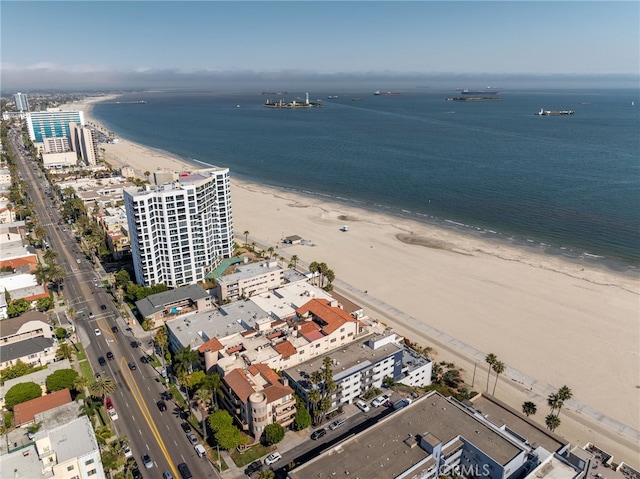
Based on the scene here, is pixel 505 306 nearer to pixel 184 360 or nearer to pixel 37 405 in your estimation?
pixel 184 360

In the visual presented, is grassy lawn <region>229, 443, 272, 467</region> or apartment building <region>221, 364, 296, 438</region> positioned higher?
apartment building <region>221, 364, 296, 438</region>

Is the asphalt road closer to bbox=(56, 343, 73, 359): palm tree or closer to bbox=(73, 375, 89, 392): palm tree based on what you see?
bbox=(56, 343, 73, 359): palm tree

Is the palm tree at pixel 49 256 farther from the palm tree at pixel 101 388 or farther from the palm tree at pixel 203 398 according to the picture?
the palm tree at pixel 203 398

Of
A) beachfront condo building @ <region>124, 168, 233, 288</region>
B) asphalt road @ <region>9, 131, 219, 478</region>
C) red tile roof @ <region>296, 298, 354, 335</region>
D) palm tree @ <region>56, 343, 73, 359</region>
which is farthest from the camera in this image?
beachfront condo building @ <region>124, 168, 233, 288</region>

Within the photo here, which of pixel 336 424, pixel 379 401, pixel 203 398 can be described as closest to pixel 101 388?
pixel 203 398

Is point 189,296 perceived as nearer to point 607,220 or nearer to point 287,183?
point 287,183

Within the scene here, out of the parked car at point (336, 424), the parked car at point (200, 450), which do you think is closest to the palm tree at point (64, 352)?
the parked car at point (200, 450)

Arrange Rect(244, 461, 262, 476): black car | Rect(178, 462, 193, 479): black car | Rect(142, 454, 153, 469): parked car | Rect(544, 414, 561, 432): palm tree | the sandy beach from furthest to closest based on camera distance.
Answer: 1. the sandy beach
2. Rect(544, 414, 561, 432): palm tree
3. Rect(142, 454, 153, 469): parked car
4. Rect(244, 461, 262, 476): black car
5. Rect(178, 462, 193, 479): black car

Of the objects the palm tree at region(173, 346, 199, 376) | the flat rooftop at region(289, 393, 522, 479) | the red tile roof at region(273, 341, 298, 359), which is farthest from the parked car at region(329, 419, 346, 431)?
the palm tree at region(173, 346, 199, 376)
